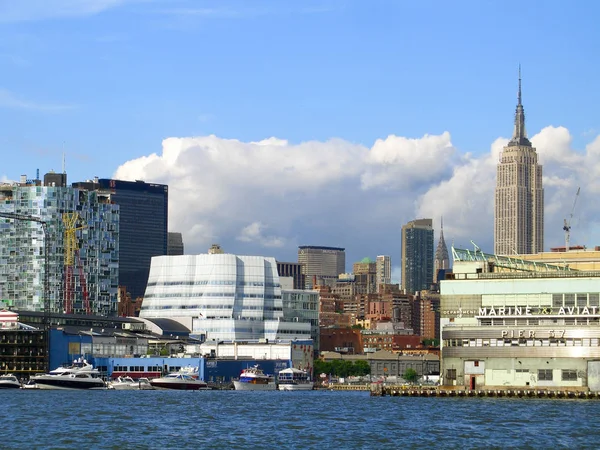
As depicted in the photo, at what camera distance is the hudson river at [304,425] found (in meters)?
124

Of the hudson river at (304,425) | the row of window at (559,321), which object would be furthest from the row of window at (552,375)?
the row of window at (559,321)

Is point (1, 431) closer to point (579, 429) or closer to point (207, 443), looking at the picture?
point (207, 443)

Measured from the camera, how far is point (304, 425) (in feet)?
479

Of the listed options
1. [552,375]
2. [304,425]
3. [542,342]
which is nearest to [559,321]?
[542,342]

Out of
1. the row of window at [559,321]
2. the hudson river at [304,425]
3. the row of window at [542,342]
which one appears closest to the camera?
the hudson river at [304,425]

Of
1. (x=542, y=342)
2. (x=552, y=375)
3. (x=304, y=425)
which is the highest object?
(x=542, y=342)

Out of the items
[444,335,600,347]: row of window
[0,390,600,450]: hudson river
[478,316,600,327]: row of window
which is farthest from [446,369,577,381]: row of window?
[478,316,600,327]: row of window

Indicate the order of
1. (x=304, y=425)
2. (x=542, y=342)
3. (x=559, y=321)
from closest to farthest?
(x=304, y=425) < (x=542, y=342) < (x=559, y=321)

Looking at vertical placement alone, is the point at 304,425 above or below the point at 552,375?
below

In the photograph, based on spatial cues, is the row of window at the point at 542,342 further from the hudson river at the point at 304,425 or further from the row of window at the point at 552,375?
the hudson river at the point at 304,425

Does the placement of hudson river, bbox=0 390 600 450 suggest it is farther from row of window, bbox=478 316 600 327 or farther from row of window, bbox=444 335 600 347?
row of window, bbox=478 316 600 327

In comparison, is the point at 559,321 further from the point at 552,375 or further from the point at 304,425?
the point at 304,425

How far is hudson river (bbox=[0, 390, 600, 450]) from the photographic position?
407 feet

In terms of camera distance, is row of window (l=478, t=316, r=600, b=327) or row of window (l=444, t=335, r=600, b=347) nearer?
row of window (l=444, t=335, r=600, b=347)
